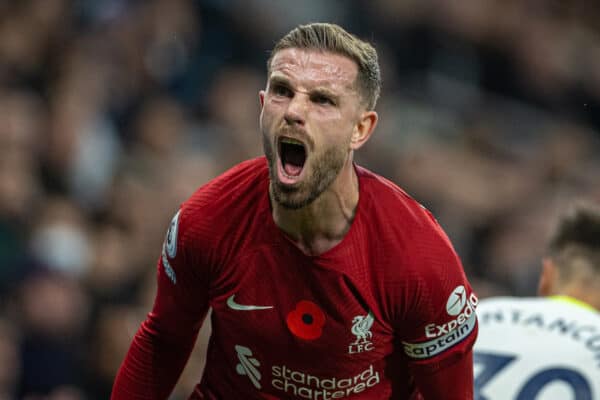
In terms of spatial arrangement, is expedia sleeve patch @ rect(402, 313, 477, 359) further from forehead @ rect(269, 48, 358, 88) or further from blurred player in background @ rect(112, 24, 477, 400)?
forehead @ rect(269, 48, 358, 88)

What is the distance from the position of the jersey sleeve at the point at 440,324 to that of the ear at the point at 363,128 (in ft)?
1.06

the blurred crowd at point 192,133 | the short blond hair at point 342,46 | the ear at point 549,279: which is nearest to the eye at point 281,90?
the short blond hair at point 342,46

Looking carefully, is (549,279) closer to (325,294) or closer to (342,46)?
(325,294)

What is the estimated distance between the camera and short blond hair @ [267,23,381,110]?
2829 millimetres

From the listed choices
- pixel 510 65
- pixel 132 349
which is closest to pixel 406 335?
pixel 132 349

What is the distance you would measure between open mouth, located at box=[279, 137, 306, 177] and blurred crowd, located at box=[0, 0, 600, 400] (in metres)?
Result: 2.72

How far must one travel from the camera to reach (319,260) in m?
2.93

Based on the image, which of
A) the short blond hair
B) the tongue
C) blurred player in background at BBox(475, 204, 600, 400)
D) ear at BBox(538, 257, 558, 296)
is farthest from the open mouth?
ear at BBox(538, 257, 558, 296)

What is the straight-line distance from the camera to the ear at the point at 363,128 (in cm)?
292

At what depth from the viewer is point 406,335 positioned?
2984 mm

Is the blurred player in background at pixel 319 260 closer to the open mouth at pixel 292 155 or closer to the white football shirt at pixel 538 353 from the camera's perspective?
the open mouth at pixel 292 155

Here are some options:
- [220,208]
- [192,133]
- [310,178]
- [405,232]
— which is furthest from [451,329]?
[192,133]

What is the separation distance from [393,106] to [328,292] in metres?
5.18

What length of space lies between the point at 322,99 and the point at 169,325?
83cm
